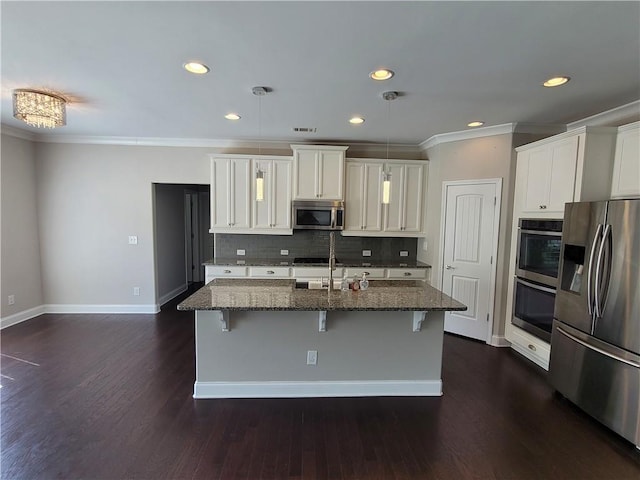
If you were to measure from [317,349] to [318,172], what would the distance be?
102 inches

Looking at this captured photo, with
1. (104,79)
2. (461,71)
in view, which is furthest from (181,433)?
(461,71)

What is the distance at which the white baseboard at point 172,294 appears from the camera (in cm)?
514

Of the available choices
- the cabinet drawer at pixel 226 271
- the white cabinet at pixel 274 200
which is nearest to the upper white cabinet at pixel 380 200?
the white cabinet at pixel 274 200

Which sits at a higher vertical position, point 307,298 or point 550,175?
point 550,175

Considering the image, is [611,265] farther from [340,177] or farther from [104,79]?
[104,79]

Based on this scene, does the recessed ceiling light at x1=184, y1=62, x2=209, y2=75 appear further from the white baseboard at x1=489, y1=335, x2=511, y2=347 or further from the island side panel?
the white baseboard at x1=489, y1=335, x2=511, y2=347

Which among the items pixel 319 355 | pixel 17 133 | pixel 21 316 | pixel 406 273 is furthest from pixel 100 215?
pixel 406 273

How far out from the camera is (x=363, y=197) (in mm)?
4492

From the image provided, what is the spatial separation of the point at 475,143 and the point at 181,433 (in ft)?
14.1

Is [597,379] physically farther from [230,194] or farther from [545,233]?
[230,194]

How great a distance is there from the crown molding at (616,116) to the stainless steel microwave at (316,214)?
298 cm

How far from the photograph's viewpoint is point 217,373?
8.49ft

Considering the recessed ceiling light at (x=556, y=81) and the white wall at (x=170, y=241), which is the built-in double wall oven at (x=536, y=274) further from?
the white wall at (x=170, y=241)

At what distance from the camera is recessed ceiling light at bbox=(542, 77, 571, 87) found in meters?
2.34
